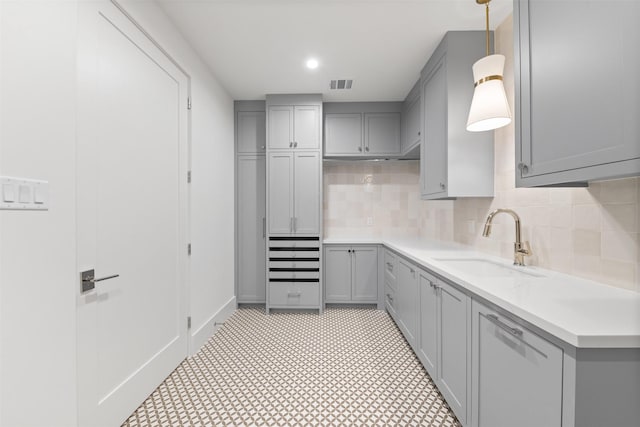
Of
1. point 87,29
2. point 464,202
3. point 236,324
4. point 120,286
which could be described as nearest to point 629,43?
point 464,202

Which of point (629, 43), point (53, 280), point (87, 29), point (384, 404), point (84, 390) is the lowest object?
point (384, 404)

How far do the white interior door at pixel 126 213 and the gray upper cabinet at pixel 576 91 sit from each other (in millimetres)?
2065

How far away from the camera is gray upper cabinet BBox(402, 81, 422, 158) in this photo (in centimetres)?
308

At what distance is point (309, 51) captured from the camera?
254 cm

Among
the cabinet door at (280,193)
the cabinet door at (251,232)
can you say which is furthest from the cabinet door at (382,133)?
the cabinet door at (251,232)

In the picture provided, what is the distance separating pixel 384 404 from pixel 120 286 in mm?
1756

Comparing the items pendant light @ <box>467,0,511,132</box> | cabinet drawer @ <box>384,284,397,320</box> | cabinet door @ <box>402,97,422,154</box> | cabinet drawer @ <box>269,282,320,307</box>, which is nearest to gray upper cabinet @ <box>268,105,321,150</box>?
cabinet door @ <box>402,97,422,154</box>

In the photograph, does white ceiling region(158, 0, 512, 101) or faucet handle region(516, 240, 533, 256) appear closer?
faucet handle region(516, 240, 533, 256)

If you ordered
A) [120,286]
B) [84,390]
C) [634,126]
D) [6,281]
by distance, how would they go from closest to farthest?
[634,126]
[6,281]
[84,390]
[120,286]

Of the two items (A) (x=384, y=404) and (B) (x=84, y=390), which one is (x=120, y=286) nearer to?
(B) (x=84, y=390)

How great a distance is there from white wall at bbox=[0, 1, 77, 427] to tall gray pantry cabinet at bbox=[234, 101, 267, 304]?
7.81ft

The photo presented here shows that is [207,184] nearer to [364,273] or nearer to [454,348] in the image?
[364,273]

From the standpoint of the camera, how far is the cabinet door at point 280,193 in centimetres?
348

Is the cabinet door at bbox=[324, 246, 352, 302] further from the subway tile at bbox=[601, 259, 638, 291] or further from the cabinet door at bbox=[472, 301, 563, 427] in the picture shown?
the subway tile at bbox=[601, 259, 638, 291]
